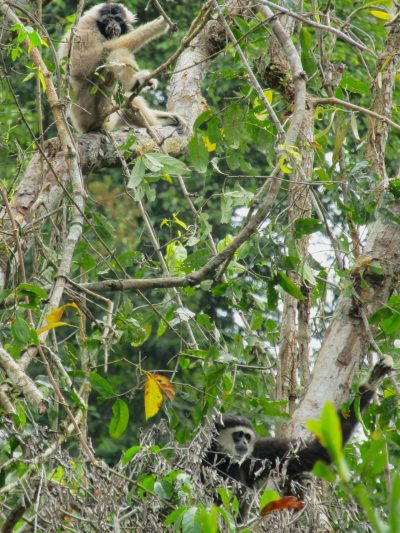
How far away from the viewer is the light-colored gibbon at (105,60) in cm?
561

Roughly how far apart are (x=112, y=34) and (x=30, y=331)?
165 inches

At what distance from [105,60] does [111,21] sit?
109cm

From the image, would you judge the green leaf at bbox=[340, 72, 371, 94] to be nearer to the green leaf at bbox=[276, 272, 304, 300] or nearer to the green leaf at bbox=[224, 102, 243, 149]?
the green leaf at bbox=[224, 102, 243, 149]

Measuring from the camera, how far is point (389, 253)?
11.0 ft

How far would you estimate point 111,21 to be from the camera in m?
6.46

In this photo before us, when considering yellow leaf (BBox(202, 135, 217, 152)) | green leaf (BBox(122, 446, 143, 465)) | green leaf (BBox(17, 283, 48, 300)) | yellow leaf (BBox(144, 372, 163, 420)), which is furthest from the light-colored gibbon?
green leaf (BBox(122, 446, 143, 465))

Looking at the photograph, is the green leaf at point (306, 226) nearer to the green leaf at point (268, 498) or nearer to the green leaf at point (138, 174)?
the green leaf at point (138, 174)

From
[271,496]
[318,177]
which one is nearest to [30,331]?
[271,496]

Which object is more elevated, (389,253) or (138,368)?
(389,253)

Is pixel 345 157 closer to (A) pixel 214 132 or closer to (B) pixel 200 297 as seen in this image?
(A) pixel 214 132

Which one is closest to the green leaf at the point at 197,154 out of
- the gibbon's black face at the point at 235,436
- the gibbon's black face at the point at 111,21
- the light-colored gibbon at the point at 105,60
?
the light-colored gibbon at the point at 105,60

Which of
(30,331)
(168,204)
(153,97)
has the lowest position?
(168,204)

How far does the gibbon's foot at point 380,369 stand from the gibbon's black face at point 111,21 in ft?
13.8

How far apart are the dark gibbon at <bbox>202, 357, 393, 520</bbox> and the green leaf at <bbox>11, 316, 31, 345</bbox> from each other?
2.68 feet
